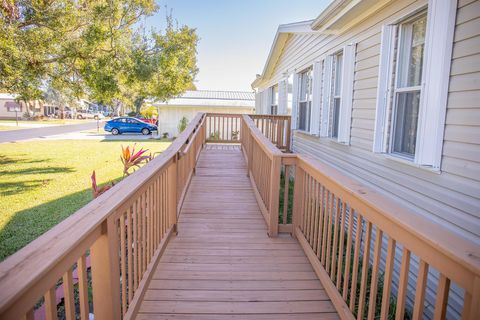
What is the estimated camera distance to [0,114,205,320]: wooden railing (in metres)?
1.02

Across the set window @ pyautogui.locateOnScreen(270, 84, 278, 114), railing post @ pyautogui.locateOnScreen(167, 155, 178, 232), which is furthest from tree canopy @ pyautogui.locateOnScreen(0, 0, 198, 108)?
railing post @ pyautogui.locateOnScreen(167, 155, 178, 232)

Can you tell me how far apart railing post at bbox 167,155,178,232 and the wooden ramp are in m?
0.21

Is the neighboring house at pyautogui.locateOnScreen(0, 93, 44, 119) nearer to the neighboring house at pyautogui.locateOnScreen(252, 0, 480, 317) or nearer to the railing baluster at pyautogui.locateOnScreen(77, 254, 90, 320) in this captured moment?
the neighboring house at pyautogui.locateOnScreen(252, 0, 480, 317)

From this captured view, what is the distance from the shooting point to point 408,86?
3785 millimetres

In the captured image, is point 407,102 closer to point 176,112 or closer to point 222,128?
point 222,128

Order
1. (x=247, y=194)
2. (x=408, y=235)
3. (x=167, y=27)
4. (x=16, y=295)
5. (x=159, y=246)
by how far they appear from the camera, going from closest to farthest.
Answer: (x=16, y=295)
(x=408, y=235)
(x=159, y=246)
(x=247, y=194)
(x=167, y=27)

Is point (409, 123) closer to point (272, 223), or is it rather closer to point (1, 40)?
point (272, 223)

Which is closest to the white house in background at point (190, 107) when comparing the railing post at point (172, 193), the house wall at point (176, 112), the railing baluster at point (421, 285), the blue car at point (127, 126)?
the house wall at point (176, 112)

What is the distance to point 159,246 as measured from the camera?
10.5ft

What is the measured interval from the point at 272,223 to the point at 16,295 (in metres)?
3.14

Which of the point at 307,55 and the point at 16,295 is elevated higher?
the point at 307,55

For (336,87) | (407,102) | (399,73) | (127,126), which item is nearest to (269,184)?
(407,102)

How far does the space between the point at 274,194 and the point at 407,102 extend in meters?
1.83

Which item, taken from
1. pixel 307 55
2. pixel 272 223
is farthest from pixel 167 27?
pixel 272 223
